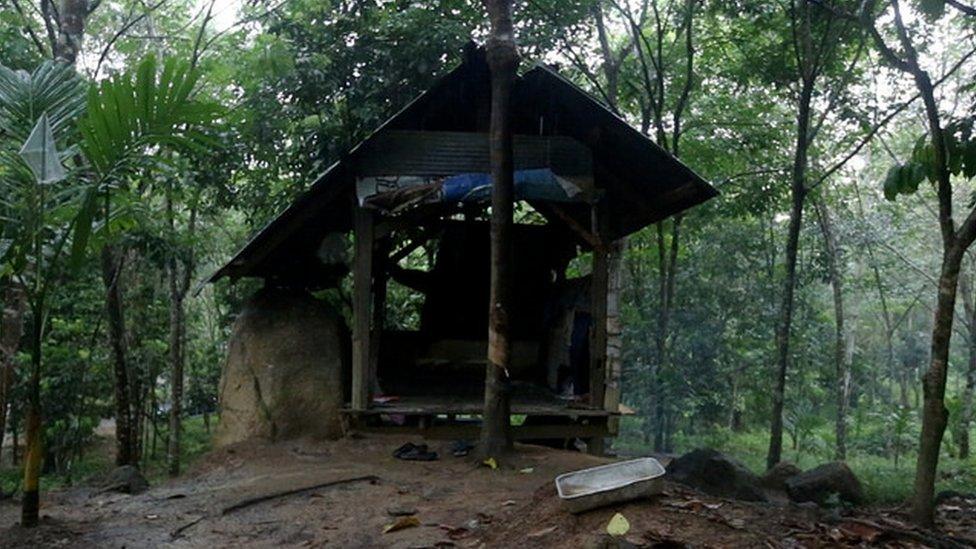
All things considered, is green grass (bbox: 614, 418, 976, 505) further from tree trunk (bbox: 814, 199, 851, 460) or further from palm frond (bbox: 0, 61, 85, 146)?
palm frond (bbox: 0, 61, 85, 146)

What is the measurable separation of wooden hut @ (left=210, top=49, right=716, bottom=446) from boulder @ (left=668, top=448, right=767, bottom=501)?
907 mm

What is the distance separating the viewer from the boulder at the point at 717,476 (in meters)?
8.88

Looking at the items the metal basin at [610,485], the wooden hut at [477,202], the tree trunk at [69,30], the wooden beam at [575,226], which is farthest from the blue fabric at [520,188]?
the tree trunk at [69,30]

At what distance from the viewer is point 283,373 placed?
32.6 ft

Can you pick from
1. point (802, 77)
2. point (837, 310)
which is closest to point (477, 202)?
point (802, 77)

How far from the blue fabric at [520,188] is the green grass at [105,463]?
770 centimetres

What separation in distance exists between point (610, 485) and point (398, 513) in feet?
5.76

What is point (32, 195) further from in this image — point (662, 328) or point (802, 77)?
point (662, 328)

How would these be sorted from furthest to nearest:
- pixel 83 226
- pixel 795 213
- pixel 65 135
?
pixel 795 213 < pixel 65 135 < pixel 83 226

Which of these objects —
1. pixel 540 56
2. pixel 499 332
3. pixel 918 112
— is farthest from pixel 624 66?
pixel 499 332

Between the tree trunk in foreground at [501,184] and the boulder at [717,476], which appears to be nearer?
the tree trunk in foreground at [501,184]

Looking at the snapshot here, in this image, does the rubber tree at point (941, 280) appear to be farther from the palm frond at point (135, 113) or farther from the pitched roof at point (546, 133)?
the palm frond at point (135, 113)

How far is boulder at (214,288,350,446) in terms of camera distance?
384 inches

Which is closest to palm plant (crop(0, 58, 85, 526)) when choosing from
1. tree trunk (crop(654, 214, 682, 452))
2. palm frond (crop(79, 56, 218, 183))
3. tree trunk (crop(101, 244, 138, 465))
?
palm frond (crop(79, 56, 218, 183))
